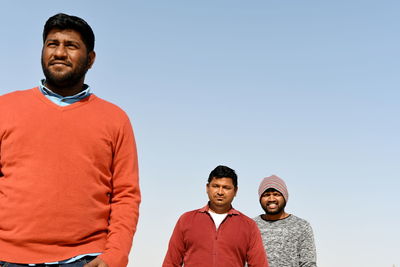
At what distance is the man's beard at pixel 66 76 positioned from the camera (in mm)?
3412

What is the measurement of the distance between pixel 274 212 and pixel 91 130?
572 centimetres

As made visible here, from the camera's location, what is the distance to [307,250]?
27.2 feet

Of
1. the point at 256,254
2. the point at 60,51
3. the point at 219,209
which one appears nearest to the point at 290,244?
the point at 256,254

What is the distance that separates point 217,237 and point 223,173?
96cm

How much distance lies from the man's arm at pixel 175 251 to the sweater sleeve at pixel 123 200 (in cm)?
429

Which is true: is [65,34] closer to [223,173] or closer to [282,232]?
[223,173]

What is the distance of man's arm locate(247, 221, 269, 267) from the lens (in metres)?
7.59

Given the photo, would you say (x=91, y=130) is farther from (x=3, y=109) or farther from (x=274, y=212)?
(x=274, y=212)

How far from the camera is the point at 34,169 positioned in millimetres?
3205

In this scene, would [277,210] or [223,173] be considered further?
[277,210]

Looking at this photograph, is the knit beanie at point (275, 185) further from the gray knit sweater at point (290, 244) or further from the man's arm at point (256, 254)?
the man's arm at point (256, 254)

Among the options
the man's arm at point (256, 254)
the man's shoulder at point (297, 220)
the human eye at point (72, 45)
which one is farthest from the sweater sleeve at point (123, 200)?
the man's shoulder at point (297, 220)

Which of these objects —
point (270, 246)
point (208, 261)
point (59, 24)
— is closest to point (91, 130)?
point (59, 24)

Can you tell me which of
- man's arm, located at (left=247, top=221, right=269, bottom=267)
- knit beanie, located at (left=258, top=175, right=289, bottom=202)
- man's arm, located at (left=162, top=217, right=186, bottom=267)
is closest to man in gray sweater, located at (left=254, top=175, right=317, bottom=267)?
knit beanie, located at (left=258, top=175, right=289, bottom=202)
